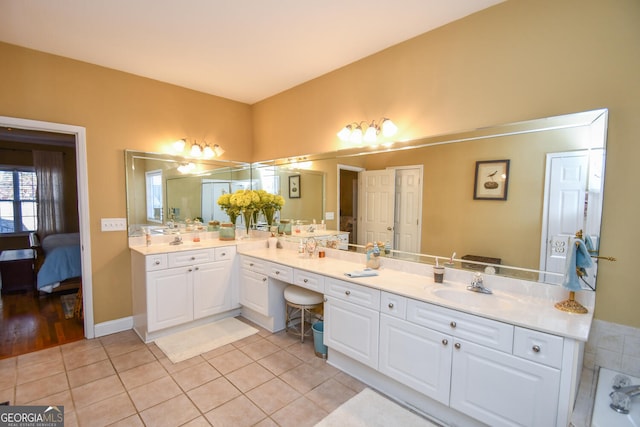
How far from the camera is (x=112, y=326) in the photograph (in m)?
3.13

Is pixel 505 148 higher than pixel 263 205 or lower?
higher

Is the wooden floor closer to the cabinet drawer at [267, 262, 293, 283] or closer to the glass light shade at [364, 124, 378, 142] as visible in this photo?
the cabinet drawer at [267, 262, 293, 283]

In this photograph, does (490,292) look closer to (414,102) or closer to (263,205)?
(414,102)

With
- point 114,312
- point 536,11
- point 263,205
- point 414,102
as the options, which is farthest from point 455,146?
point 114,312

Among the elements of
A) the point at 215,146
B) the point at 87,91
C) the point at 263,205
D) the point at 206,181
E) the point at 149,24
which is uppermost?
the point at 149,24

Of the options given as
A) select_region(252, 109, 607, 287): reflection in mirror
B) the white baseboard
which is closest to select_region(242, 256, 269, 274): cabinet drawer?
select_region(252, 109, 607, 287): reflection in mirror

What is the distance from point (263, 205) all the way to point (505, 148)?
269 centimetres

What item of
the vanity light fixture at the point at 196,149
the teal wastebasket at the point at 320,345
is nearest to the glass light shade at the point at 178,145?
the vanity light fixture at the point at 196,149

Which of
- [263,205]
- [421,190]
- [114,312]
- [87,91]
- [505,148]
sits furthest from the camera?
[263,205]

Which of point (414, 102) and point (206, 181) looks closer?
point (414, 102)

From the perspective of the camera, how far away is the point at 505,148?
2.00m

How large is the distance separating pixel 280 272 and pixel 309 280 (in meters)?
0.41

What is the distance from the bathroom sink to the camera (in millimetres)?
1796

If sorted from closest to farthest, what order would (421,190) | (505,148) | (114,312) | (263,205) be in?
(505,148) < (421,190) < (114,312) < (263,205)
